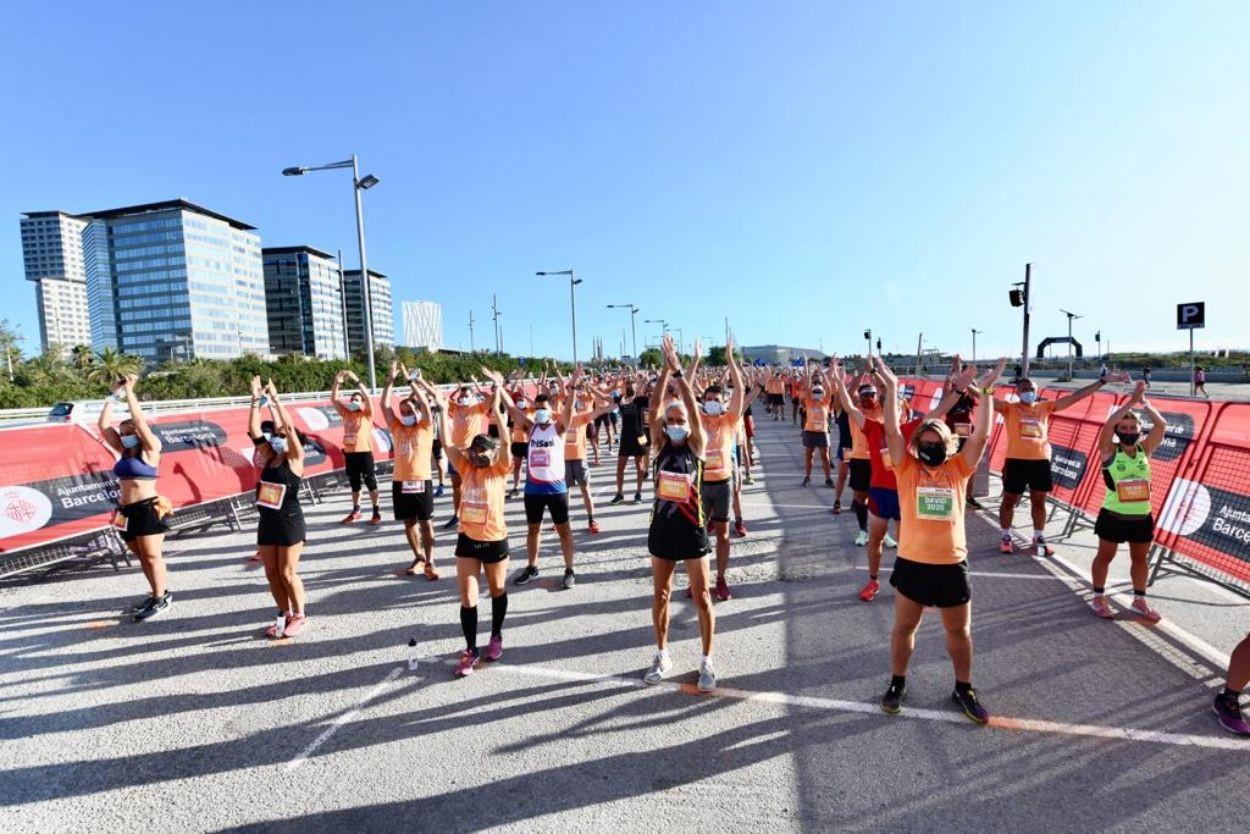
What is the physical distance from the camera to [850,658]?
4.75 m

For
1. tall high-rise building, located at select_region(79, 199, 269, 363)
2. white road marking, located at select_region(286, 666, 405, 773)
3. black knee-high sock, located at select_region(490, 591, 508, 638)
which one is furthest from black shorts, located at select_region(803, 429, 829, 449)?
tall high-rise building, located at select_region(79, 199, 269, 363)

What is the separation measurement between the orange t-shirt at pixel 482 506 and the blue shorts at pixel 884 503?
11.7 feet

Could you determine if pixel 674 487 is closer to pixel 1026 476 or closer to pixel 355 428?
pixel 1026 476

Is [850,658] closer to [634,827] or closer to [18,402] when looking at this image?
[634,827]

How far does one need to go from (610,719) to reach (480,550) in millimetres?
1580

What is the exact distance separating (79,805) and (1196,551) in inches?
346

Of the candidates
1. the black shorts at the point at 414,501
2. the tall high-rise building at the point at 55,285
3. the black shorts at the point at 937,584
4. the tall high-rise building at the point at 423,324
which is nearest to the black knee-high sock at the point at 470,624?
the black shorts at the point at 414,501

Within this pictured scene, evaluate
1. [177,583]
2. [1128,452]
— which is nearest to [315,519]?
[177,583]

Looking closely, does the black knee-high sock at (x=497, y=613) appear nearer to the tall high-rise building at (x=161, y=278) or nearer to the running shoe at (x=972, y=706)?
the running shoe at (x=972, y=706)

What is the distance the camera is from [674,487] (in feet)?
14.5

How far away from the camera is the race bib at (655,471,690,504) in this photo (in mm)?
4414

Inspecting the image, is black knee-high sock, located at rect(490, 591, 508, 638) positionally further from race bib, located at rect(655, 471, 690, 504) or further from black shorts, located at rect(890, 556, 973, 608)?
black shorts, located at rect(890, 556, 973, 608)

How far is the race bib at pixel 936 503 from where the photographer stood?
3.85m

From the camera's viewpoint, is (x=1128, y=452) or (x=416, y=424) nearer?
(x=1128, y=452)
